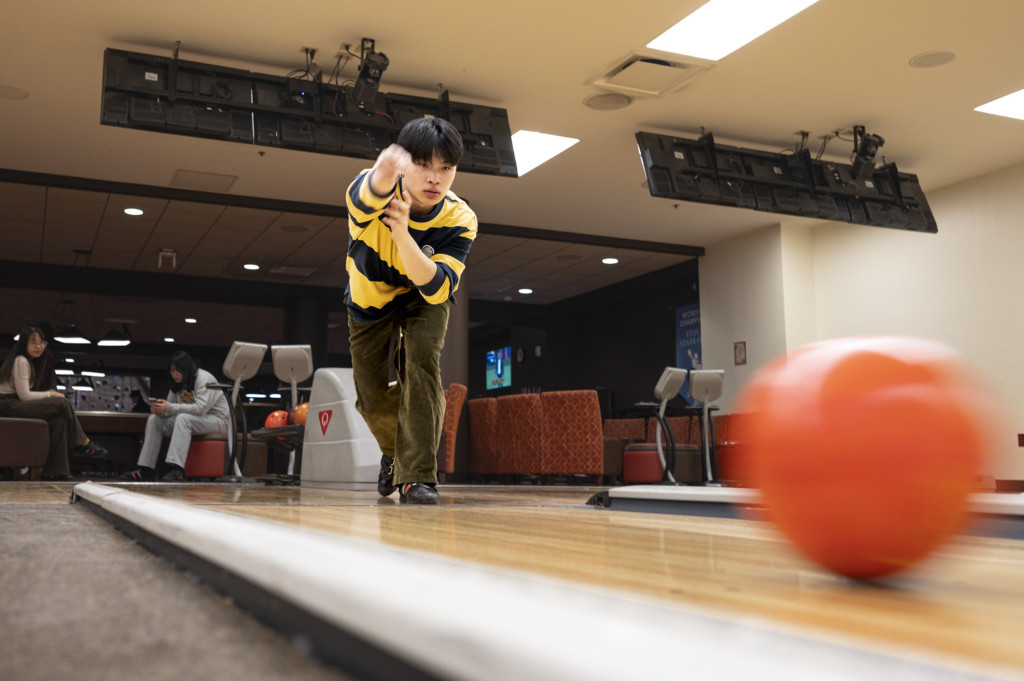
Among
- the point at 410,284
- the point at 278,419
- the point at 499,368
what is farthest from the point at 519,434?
the point at 499,368

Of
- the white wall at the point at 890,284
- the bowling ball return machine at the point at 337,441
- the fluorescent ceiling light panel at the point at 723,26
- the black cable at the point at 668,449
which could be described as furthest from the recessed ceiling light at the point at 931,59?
the bowling ball return machine at the point at 337,441

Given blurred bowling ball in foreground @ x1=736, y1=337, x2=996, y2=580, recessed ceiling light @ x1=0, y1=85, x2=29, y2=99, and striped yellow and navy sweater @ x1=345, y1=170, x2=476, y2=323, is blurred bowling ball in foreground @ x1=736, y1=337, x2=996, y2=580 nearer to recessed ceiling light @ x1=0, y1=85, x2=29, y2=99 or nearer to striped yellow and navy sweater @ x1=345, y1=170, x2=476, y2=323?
striped yellow and navy sweater @ x1=345, y1=170, x2=476, y2=323

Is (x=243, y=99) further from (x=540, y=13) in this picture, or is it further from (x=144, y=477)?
(x=144, y=477)

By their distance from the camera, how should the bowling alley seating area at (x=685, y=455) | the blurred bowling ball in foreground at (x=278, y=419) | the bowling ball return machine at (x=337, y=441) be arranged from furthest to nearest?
1. the bowling alley seating area at (x=685, y=455)
2. the blurred bowling ball in foreground at (x=278, y=419)
3. the bowling ball return machine at (x=337, y=441)

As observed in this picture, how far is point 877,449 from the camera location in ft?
2.15

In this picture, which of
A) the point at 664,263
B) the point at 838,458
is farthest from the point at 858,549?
the point at 664,263

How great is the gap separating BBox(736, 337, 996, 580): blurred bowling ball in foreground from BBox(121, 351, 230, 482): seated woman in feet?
21.4

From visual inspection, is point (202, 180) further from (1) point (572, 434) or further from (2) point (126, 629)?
(2) point (126, 629)

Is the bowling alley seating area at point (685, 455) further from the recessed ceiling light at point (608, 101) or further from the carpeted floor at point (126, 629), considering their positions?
the carpeted floor at point (126, 629)

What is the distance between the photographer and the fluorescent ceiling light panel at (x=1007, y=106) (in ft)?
22.0

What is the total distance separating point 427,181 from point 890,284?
7953mm

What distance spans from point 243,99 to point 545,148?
2809mm

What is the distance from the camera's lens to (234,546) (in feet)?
2.27

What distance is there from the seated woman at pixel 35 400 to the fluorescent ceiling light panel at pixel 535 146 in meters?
3.92
